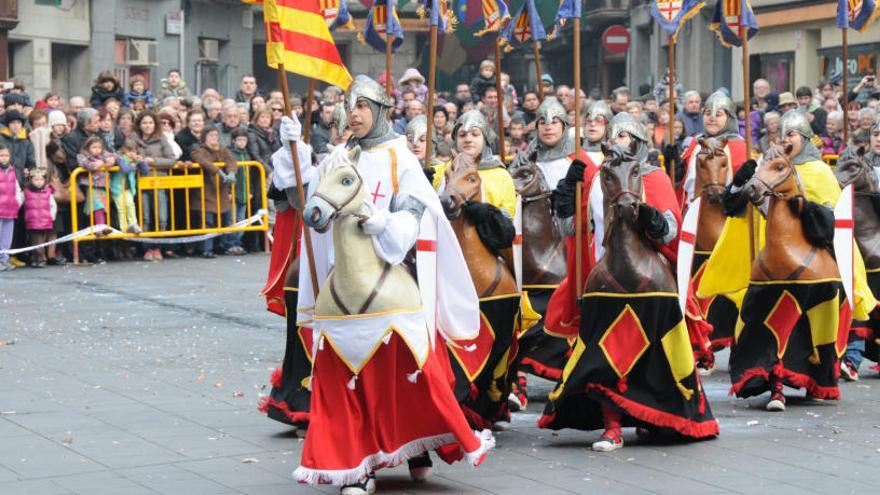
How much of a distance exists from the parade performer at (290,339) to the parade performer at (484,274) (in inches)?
31.6

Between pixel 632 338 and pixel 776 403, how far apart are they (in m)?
1.58

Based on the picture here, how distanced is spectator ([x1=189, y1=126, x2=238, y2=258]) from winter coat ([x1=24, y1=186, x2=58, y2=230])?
1957 mm

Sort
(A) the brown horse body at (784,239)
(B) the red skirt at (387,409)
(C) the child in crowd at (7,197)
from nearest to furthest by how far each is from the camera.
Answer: (B) the red skirt at (387,409), (A) the brown horse body at (784,239), (C) the child in crowd at (7,197)

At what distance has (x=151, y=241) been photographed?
65.2ft

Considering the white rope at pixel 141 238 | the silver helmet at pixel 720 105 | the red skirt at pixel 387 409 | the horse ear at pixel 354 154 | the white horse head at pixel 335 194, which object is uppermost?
the silver helmet at pixel 720 105

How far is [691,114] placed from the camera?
18906 mm

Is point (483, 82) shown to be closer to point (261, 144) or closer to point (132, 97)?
point (261, 144)

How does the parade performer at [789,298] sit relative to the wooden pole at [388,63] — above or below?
below

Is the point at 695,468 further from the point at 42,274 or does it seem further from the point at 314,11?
the point at 42,274

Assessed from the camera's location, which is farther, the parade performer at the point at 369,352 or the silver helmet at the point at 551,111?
the silver helmet at the point at 551,111

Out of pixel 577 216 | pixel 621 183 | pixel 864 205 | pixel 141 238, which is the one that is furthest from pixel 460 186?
pixel 141 238

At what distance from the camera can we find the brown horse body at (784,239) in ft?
34.0

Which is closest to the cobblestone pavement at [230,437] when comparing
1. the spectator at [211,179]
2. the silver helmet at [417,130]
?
the silver helmet at [417,130]

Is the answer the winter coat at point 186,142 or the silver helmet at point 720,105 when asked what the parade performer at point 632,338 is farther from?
the winter coat at point 186,142
